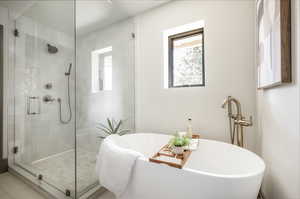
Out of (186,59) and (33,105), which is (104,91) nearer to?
(33,105)

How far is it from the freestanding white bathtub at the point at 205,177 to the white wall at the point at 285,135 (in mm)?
119

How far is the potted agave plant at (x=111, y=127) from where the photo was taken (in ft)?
6.06

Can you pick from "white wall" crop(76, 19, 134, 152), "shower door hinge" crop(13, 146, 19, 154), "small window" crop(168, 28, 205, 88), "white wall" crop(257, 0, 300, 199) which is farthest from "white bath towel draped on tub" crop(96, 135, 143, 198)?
"shower door hinge" crop(13, 146, 19, 154)

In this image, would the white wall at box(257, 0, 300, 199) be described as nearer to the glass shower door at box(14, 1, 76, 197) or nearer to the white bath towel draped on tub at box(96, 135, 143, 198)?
the white bath towel draped on tub at box(96, 135, 143, 198)

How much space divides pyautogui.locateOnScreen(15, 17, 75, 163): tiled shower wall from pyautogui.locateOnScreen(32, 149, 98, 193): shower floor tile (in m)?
0.21

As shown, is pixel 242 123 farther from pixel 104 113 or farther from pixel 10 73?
pixel 10 73

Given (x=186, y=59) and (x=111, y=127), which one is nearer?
(x=111, y=127)

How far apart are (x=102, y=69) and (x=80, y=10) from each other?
0.80 metres

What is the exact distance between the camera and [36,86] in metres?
1.95

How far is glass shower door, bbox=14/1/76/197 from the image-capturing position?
188 centimetres

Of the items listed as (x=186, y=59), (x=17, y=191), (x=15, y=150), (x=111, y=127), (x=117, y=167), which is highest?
(x=186, y=59)

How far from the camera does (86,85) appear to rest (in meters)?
1.74

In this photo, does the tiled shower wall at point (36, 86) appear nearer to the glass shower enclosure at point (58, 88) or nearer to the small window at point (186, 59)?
the glass shower enclosure at point (58, 88)

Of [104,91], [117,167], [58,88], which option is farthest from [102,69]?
[117,167]
